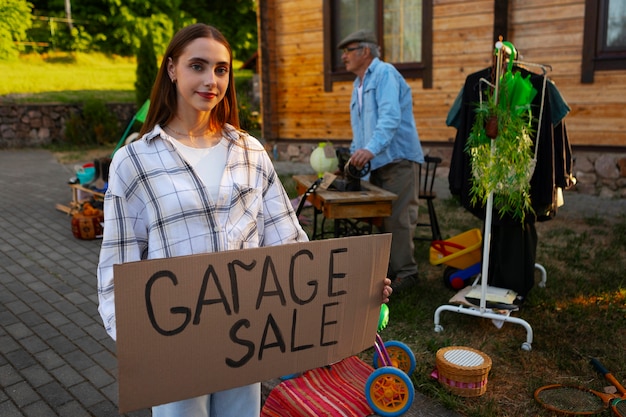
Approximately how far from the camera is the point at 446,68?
364 inches

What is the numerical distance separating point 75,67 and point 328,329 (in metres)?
28.0

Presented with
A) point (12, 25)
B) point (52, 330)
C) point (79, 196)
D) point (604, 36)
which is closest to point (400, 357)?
point (52, 330)

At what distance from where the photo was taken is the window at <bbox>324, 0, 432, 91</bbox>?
942cm

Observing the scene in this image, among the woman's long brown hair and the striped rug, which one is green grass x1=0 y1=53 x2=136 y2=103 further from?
the woman's long brown hair

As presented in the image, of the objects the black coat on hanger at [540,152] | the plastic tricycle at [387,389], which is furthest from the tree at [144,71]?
the plastic tricycle at [387,389]

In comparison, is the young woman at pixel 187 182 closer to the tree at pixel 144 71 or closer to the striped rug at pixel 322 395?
the striped rug at pixel 322 395

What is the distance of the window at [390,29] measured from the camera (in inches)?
371

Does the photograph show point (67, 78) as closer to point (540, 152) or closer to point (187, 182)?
point (540, 152)

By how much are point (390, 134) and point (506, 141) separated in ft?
3.96

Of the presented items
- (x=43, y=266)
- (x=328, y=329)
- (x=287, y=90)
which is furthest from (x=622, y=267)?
(x=287, y=90)

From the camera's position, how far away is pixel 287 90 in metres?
11.3

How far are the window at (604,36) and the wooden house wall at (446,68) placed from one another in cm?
11

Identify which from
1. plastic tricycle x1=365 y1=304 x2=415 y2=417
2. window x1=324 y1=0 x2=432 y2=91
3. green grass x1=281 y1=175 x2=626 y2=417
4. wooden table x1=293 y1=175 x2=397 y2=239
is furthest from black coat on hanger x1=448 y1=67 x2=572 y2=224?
window x1=324 y1=0 x2=432 y2=91

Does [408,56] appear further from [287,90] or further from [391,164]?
[391,164]
